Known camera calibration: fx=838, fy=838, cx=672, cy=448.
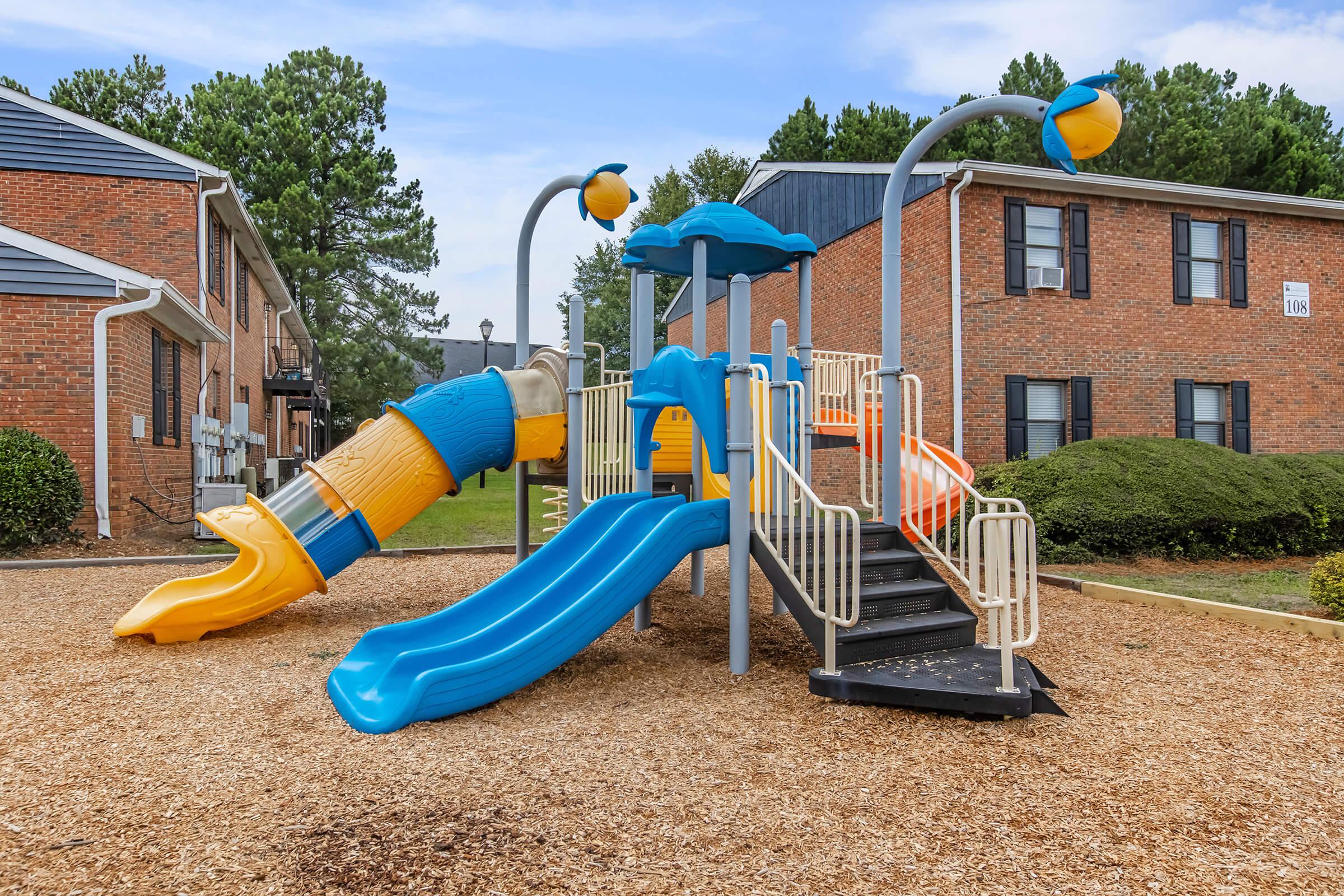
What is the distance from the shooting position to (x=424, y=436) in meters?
6.88

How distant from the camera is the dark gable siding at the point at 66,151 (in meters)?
14.7

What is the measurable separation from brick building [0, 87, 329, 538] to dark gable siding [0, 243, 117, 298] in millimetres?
16

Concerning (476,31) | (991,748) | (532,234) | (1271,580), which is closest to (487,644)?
(991,748)

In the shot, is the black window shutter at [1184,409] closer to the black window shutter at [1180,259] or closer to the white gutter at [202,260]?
the black window shutter at [1180,259]

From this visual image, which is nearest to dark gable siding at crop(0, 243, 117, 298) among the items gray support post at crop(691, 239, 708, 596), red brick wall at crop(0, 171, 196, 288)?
red brick wall at crop(0, 171, 196, 288)

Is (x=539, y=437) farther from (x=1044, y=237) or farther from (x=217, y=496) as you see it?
(x=1044, y=237)

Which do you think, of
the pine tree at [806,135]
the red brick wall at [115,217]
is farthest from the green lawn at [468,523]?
the pine tree at [806,135]

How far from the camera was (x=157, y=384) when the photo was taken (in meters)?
12.5

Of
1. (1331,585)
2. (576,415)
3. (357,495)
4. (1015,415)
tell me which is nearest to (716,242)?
(576,415)

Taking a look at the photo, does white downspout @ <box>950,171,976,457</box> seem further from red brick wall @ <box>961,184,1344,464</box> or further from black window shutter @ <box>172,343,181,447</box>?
black window shutter @ <box>172,343,181,447</box>

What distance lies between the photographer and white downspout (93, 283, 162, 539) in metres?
10.9

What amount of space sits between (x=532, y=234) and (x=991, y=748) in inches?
261

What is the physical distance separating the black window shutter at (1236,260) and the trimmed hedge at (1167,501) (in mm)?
4172

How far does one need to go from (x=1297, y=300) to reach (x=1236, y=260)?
1.54m
